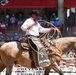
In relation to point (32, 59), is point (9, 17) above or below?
below

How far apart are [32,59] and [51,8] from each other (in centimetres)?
1234

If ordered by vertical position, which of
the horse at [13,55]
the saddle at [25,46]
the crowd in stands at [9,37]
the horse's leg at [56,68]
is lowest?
the crowd in stands at [9,37]

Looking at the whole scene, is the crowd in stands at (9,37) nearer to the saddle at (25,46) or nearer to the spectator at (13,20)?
the spectator at (13,20)

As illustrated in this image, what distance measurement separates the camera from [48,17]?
2211cm

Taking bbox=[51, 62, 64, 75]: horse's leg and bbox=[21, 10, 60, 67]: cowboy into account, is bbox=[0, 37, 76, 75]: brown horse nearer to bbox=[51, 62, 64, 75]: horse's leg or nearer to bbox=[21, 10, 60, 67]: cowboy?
bbox=[51, 62, 64, 75]: horse's leg

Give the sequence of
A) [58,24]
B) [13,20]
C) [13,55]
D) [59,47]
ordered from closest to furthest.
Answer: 1. [13,55]
2. [59,47]
3. [58,24]
4. [13,20]

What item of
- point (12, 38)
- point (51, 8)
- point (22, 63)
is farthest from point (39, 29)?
point (51, 8)

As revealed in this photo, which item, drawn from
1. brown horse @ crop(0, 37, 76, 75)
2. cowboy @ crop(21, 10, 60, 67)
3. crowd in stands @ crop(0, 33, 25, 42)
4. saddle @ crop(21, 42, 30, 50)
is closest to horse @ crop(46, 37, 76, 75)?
brown horse @ crop(0, 37, 76, 75)

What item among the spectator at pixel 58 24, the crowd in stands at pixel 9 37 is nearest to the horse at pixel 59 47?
the crowd in stands at pixel 9 37

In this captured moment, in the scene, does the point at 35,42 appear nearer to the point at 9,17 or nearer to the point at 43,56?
the point at 43,56

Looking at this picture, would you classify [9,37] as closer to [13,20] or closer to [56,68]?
[13,20]

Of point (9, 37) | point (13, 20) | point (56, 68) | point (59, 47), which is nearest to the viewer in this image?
point (56, 68)

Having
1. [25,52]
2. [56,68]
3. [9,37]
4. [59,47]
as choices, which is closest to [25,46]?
[25,52]

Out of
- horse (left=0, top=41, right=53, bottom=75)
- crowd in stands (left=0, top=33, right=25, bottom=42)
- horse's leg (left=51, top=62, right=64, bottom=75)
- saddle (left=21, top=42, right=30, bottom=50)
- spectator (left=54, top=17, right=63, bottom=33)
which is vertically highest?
saddle (left=21, top=42, right=30, bottom=50)
